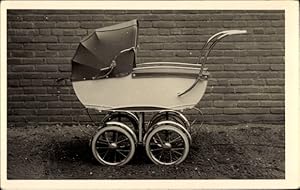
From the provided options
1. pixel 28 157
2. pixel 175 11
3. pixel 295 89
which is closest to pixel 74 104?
pixel 28 157

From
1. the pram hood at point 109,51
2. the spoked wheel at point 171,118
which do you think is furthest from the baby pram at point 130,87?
the spoked wheel at point 171,118

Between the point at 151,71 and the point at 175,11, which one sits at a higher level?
the point at 175,11

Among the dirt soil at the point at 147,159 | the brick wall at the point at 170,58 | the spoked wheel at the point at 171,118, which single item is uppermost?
the brick wall at the point at 170,58

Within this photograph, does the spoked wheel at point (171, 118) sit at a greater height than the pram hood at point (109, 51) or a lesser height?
lesser

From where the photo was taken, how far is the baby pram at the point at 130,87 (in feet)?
7.17

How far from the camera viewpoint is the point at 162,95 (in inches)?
87.4

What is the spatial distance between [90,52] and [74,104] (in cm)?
47

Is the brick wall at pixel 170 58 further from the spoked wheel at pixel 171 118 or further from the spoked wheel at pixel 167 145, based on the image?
the spoked wheel at pixel 167 145

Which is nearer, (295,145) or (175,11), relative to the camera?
(295,145)

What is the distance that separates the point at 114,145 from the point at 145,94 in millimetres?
293

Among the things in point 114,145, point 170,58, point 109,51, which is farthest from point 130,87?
point 170,58

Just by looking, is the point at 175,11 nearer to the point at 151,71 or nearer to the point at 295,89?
the point at 151,71

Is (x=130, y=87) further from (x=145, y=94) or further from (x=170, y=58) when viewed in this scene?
(x=170, y=58)

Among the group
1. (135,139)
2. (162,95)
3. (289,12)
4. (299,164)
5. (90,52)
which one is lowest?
(299,164)
